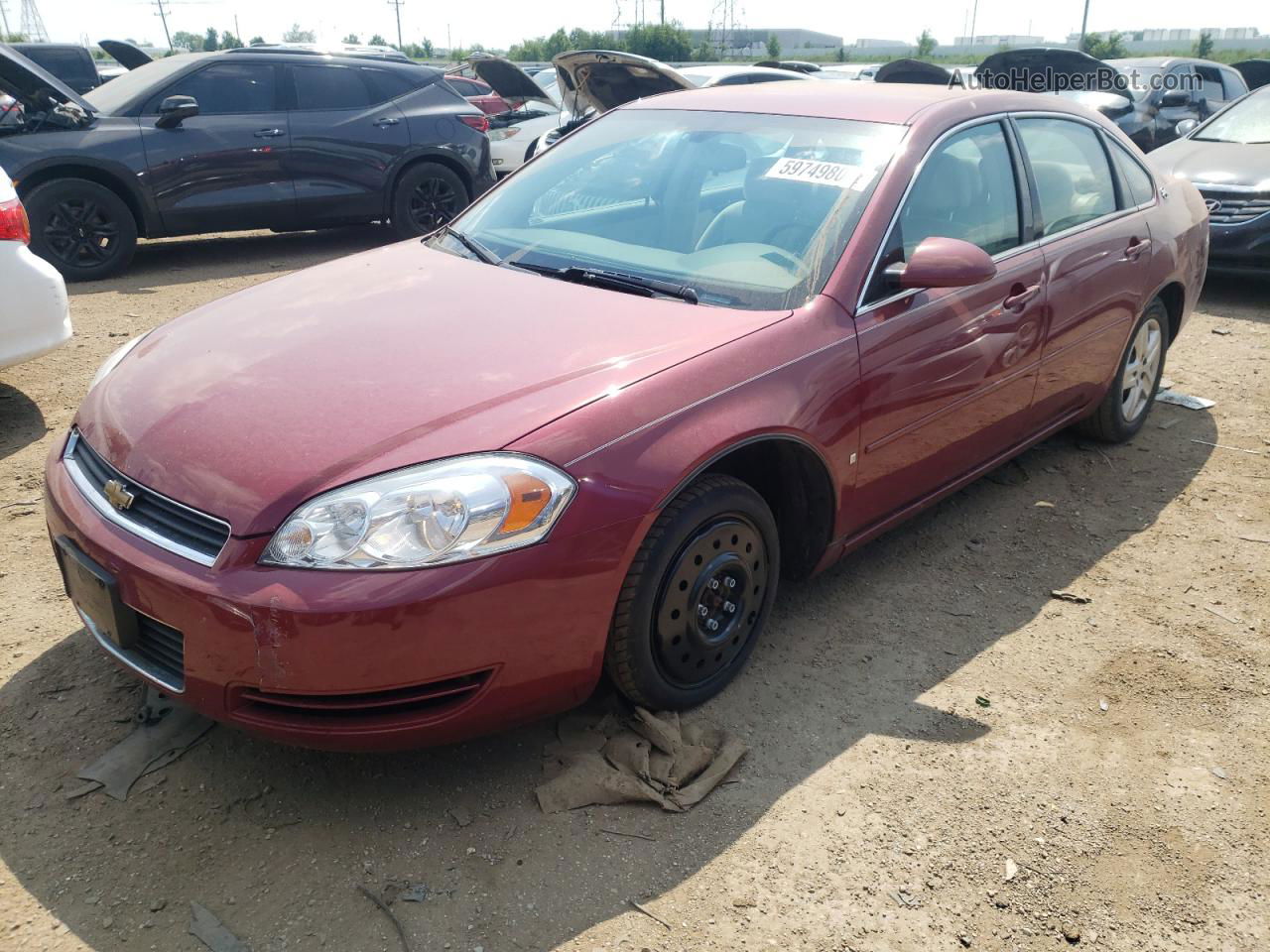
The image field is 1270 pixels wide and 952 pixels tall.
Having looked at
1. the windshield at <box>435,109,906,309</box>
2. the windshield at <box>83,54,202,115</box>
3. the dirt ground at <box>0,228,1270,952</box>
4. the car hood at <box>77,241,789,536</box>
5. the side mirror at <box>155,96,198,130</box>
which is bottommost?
the dirt ground at <box>0,228,1270,952</box>

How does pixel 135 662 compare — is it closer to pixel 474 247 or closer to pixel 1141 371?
pixel 474 247

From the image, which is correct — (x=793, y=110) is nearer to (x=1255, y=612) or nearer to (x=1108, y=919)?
(x=1255, y=612)

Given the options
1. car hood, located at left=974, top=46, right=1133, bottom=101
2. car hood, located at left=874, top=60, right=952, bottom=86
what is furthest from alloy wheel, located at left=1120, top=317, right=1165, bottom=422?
car hood, located at left=874, top=60, right=952, bottom=86

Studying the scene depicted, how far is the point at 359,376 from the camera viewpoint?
104 inches

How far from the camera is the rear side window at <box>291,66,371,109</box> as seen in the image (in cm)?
860

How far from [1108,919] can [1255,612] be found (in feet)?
5.58

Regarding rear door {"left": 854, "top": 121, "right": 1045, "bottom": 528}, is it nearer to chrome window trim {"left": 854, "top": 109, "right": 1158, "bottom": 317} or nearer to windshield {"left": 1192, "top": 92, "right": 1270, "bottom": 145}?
chrome window trim {"left": 854, "top": 109, "right": 1158, "bottom": 317}

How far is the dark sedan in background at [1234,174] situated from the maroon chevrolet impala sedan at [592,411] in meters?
3.81

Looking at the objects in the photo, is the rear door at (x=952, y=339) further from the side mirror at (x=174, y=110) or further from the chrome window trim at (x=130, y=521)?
the side mirror at (x=174, y=110)

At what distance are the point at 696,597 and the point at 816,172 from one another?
1451 millimetres

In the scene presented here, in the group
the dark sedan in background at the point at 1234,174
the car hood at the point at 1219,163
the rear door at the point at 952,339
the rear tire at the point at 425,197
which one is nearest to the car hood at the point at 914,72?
the dark sedan in background at the point at 1234,174

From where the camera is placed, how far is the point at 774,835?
2502 millimetres

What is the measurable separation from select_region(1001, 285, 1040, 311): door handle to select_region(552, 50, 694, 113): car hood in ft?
10.6

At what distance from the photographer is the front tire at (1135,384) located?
462 cm
